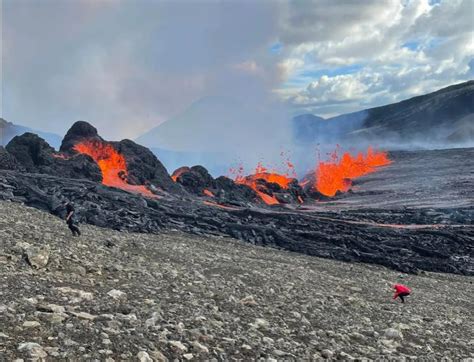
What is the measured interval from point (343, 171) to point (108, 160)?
9484cm

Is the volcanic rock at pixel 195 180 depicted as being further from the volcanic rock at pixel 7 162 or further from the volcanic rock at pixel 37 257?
the volcanic rock at pixel 37 257

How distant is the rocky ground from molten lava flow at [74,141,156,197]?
149 ft

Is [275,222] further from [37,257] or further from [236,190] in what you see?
[236,190]

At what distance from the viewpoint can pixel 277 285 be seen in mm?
18578

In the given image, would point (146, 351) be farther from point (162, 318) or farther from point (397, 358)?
point (397, 358)

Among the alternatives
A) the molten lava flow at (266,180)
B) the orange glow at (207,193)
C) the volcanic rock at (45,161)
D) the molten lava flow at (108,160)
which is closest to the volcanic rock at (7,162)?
the volcanic rock at (45,161)

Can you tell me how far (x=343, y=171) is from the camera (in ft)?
486

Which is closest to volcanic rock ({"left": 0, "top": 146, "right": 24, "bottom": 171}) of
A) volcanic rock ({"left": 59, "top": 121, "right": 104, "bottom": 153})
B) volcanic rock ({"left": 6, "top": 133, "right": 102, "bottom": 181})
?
volcanic rock ({"left": 6, "top": 133, "right": 102, "bottom": 181})

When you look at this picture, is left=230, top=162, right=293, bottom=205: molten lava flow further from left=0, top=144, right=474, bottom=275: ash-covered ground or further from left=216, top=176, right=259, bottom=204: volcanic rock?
left=0, top=144, right=474, bottom=275: ash-covered ground

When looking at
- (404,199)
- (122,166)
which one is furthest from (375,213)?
(122,166)

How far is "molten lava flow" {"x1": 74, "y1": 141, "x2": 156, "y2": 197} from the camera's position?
6672 cm

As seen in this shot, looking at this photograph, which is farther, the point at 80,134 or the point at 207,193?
the point at 207,193

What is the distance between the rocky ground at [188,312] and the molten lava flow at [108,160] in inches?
1788

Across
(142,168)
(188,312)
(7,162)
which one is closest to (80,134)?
(142,168)
